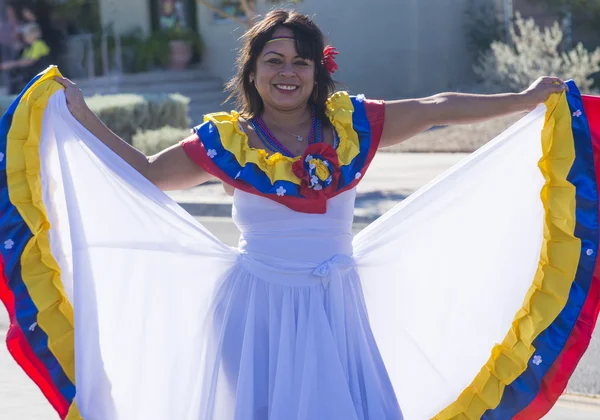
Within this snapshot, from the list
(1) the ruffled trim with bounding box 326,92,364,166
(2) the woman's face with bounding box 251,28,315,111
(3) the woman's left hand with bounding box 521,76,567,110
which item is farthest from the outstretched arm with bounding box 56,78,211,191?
(3) the woman's left hand with bounding box 521,76,567,110

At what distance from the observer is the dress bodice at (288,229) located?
3555 millimetres

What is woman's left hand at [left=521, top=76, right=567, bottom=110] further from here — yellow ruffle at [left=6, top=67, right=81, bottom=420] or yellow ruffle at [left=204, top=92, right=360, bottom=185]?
yellow ruffle at [left=6, top=67, right=81, bottom=420]

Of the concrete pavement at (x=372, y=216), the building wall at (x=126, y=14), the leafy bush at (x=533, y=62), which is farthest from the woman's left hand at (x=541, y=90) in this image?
the building wall at (x=126, y=14)

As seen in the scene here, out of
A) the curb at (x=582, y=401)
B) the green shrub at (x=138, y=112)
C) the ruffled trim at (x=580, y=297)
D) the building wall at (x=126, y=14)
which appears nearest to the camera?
the ruffled trim at (x=580, y=297)

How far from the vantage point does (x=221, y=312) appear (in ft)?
12.1

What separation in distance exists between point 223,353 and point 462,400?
0.95 metres

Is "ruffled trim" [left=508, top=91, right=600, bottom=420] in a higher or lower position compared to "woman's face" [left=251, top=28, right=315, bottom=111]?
lower

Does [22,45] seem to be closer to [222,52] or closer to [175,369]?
[222,52]

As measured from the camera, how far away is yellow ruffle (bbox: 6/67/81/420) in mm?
3744

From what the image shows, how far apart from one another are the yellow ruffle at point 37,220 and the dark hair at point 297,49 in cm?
63

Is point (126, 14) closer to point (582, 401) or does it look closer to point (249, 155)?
point (582, 401)

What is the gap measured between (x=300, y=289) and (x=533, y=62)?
16.7m

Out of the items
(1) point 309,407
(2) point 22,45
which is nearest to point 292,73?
(1) point 309,407

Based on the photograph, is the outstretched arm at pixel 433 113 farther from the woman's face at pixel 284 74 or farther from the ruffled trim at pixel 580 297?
the ruffled trim at pixel 580 297
